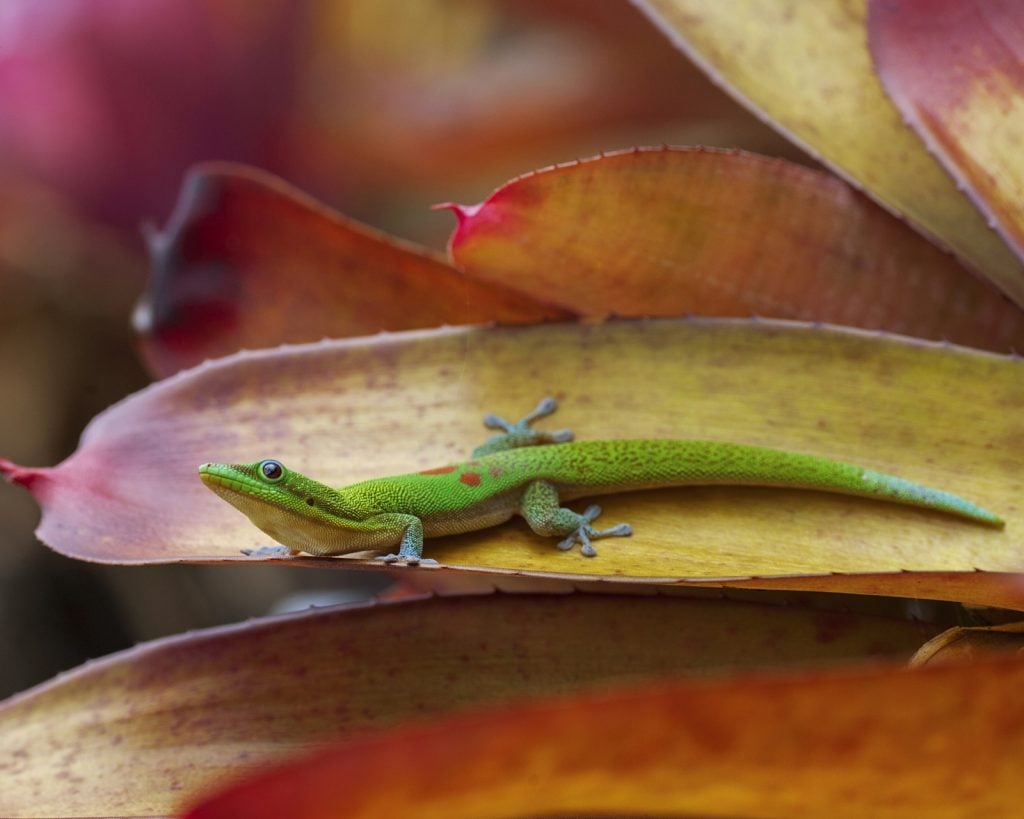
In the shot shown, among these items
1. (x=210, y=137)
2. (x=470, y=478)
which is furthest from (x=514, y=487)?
(x=210, y=137)

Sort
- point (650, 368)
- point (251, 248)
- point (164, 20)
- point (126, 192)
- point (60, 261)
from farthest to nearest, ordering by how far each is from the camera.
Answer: point (60, 261) → point (126, 192) → point (164, 20) → point (251, 248) → point (650, 368)

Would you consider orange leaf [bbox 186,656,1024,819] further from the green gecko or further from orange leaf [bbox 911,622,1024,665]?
the green gecko

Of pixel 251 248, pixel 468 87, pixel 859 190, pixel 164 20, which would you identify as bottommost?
pixel 251 248

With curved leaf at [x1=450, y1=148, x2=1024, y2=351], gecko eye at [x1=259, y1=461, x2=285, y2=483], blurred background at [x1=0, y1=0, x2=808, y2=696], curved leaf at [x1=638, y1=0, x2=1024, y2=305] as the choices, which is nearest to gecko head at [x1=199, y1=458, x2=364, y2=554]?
gecko eye at [x1=259, y1=461, x2=285, y2=483]

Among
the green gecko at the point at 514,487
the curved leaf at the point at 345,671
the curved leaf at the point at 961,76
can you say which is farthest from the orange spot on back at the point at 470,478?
the curved leaf at the point at 961,76

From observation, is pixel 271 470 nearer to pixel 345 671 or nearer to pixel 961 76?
pixel 345 671

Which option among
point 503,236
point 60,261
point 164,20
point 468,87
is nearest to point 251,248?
point 503,236

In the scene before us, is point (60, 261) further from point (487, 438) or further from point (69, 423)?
point (487, 438)
